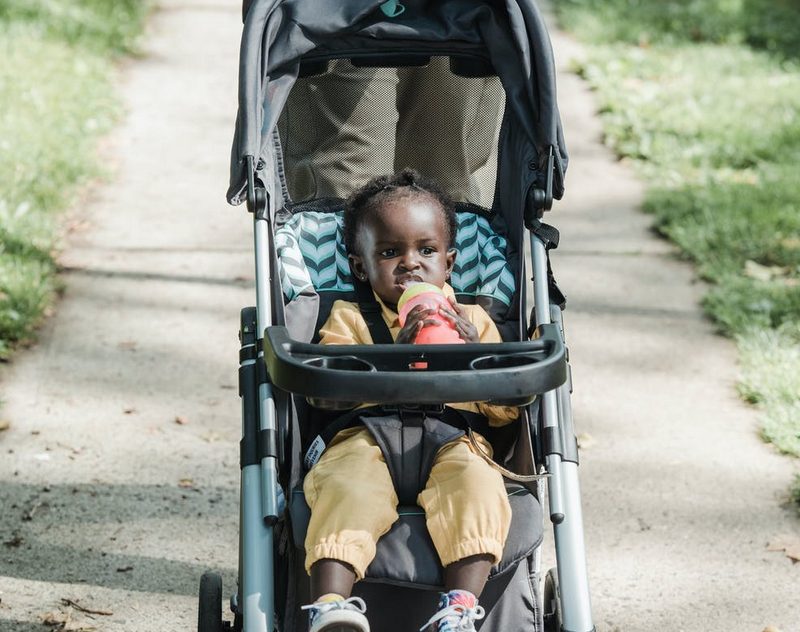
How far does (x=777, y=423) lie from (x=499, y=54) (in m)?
2.14

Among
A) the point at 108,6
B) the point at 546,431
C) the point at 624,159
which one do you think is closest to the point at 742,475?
the point at 546,431

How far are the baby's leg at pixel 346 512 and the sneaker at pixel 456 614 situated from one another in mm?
198

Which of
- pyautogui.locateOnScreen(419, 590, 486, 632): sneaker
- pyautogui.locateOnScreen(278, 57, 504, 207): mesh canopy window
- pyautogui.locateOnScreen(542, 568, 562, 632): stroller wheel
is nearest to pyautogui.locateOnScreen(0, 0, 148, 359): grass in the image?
pyautogui.locateOnScreen(278, 57, 504, 207): mesh canopy window

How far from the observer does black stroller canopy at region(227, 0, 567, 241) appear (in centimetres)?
341

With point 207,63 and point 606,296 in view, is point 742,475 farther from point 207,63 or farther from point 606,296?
point 207,63

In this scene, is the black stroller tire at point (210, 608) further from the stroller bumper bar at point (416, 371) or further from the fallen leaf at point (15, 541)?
the fallen leaf at point (15, 541)

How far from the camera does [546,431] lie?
3178 millimetres

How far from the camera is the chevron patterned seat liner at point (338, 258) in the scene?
3.70 metres

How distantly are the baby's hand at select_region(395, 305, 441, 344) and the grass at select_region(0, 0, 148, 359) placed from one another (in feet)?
9.14

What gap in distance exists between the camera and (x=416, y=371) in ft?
9.02

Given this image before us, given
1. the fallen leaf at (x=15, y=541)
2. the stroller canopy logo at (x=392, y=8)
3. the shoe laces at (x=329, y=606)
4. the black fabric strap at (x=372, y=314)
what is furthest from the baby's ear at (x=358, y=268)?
the fallen leaf at (x=15, y=541)

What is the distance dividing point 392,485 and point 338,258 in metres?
0.95

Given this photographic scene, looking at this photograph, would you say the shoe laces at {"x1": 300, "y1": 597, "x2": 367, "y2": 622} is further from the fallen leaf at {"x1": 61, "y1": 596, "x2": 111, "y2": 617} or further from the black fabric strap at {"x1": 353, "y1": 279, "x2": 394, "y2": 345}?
the fallen leaf at {"x1": 61, "y1": 596, "x2": 111, "y2": 617}

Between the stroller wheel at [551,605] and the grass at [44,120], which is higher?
the grass at [44,120]
